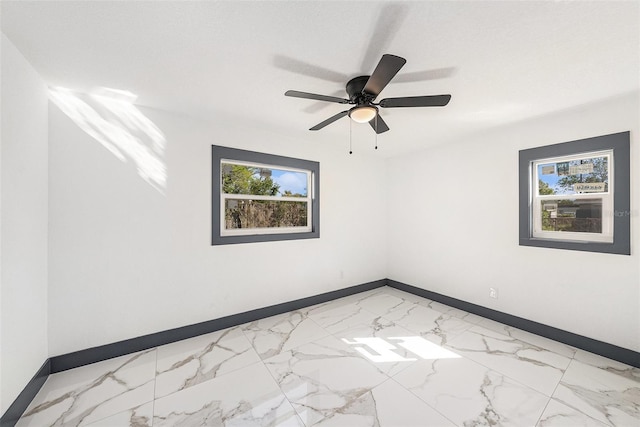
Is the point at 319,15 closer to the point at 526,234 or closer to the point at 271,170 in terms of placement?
the point at 271,170

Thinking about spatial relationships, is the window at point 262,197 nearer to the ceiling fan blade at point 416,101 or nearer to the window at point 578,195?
the ceiling fan blade at point 416,101

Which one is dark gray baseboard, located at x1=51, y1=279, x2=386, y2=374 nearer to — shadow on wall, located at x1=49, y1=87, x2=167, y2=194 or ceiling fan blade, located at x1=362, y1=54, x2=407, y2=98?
shadow on wall, located at x1=49, y1=87, x2=167, y2=194

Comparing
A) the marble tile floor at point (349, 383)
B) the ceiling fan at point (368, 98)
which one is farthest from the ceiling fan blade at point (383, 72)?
the marble tile floor at point (349, 383)

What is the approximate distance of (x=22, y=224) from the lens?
5.59ft

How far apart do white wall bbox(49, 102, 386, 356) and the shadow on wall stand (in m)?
Answer: 0.06

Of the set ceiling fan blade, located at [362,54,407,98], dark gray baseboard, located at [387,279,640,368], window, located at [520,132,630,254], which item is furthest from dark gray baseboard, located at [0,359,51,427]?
window, located at [520,132,630,254]

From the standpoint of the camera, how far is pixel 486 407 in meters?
1.70

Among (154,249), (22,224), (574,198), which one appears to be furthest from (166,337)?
(574,198)

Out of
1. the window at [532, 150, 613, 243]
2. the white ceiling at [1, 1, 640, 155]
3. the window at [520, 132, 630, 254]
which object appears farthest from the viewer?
the window at [532, 150, 613, 243]

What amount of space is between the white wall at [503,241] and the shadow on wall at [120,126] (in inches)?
137

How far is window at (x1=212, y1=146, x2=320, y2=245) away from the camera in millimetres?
2918

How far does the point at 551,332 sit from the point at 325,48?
3.44m

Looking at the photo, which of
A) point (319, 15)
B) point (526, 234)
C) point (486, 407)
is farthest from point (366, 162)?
point (486, 407)

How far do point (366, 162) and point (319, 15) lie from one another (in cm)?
300
